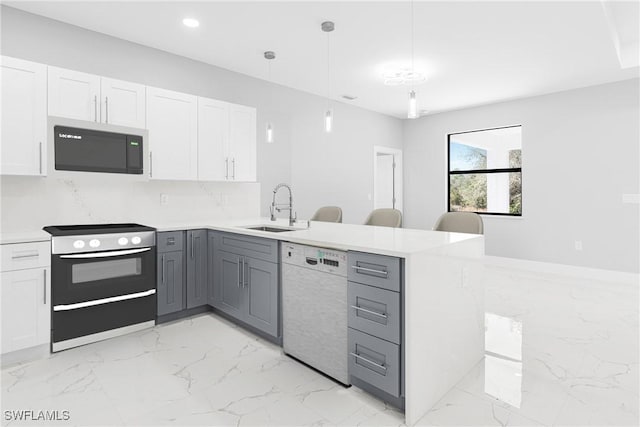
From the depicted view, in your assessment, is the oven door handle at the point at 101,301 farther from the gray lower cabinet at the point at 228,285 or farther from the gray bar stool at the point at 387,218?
the gray bar stool at the point at 387,218

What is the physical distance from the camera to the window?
18.9ft

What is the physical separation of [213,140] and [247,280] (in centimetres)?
164

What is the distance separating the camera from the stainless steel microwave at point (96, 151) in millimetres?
2850

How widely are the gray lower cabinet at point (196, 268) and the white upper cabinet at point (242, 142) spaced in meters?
0.87

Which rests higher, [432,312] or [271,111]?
[271,111]

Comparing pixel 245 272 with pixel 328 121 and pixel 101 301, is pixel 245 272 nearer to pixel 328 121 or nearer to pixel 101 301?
pixel 101 301

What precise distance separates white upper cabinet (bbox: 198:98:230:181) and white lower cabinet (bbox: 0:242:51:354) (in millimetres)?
1533

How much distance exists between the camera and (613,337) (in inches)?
113

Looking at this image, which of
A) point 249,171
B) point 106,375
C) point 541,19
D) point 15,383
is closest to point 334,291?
point 106,375

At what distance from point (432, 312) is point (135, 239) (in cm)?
238

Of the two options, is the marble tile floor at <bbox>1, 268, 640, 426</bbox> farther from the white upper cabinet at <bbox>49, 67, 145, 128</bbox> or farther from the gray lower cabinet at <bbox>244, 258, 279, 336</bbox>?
the white upper cabinet at <bbox>49, 67, 145, 128</bbox>

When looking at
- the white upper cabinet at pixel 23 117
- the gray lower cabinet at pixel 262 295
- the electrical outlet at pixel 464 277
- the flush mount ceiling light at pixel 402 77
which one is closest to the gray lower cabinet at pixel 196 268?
the gray lower cabinet at pixel 262 295

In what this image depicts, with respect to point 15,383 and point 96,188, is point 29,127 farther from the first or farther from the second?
point 15,383

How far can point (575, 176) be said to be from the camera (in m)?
5.07
